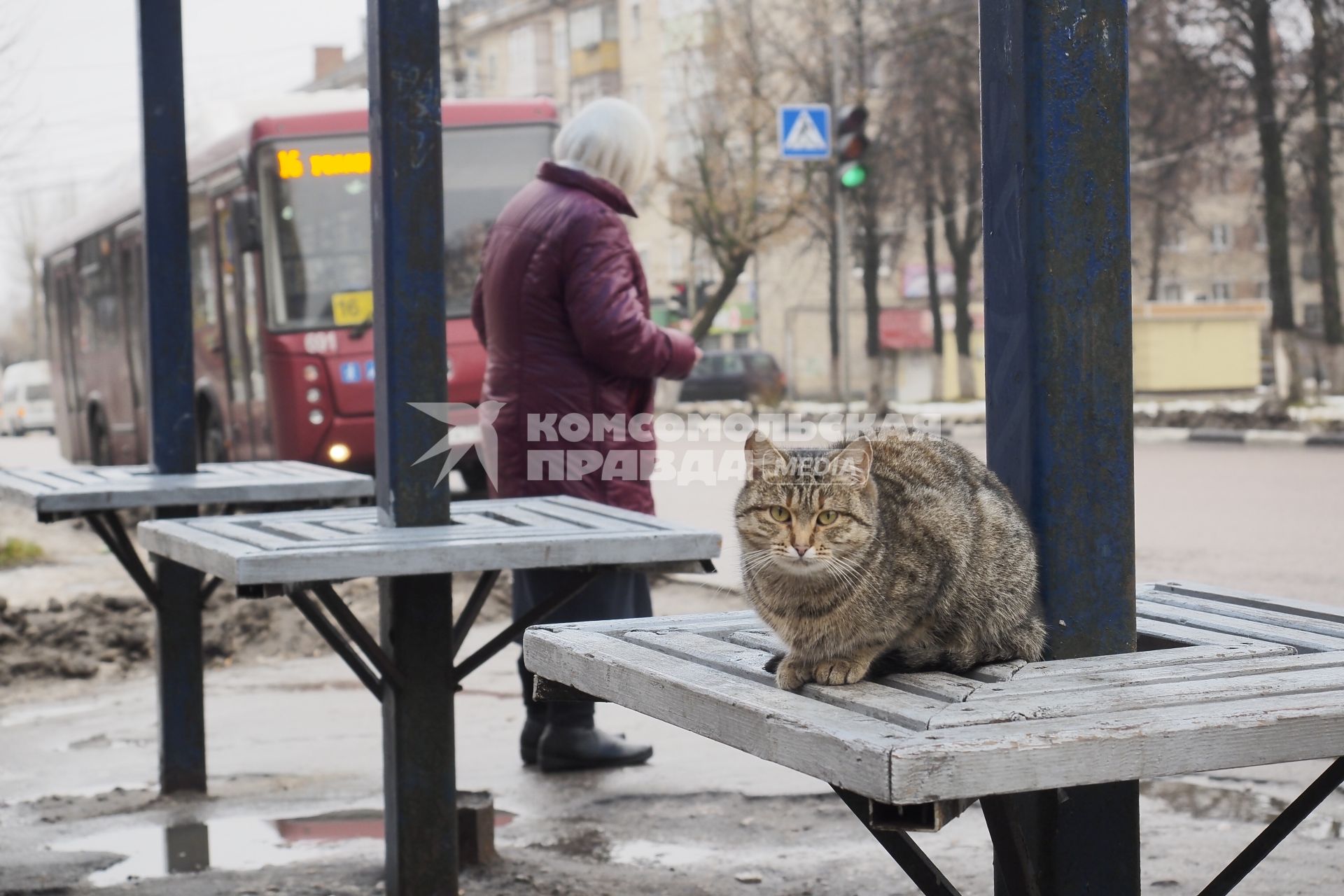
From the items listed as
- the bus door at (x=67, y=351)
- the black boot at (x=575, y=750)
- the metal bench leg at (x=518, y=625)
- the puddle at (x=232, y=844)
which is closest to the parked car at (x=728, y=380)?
the bus door at (x=67, y=351)

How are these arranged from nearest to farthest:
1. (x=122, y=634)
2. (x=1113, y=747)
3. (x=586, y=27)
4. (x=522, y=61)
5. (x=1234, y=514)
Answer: (x=1113, y=747)
(x=122, y=634)
(x=1234, y=514)
(x=586, y=27)
(x=522, y=61)

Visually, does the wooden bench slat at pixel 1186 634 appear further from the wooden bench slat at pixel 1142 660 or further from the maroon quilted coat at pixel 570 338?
the maroon quilted coat at pixel 570 338

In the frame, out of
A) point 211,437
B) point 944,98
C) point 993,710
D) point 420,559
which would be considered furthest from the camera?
point 944,98

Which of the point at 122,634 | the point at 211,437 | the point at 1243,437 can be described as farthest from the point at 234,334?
the point at 1243,437

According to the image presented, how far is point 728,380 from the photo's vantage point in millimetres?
40844

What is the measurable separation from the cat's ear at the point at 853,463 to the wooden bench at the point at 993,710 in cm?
32

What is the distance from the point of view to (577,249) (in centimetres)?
544

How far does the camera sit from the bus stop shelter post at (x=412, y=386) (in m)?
4.32

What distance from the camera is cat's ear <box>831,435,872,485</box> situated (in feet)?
8.65

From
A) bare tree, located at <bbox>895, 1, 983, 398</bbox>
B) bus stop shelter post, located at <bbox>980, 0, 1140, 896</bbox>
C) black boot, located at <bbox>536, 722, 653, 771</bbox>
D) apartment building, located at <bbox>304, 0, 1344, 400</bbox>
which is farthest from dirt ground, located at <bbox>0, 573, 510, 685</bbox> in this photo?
apartment building, located at <bbox>304, 0, 1344, 400</bbox>

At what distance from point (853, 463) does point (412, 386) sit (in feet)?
6.62

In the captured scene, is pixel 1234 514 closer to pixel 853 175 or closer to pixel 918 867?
pixel 853 175

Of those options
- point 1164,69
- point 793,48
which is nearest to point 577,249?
point 1164,69

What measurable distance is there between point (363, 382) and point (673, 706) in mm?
11139
